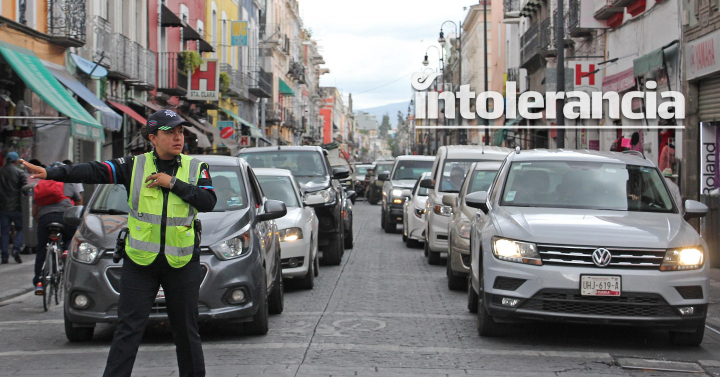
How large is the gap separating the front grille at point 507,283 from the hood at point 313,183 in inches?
302

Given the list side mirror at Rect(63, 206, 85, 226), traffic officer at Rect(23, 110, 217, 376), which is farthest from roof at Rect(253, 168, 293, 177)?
traffic officer at Rect(23, 110, 217, 376)

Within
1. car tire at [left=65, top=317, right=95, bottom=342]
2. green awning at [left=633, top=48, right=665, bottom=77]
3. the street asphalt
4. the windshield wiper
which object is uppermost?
green awning at [left=633, top=48, right=665, bottom=77]

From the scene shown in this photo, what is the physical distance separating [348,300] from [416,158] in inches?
481

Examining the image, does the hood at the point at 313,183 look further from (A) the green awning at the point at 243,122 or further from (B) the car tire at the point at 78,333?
(A) the green awning at the point at 243,122

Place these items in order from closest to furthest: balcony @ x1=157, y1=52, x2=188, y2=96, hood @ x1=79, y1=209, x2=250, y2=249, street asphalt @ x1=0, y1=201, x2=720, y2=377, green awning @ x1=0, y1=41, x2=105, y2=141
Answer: street asphalt @ x1=0, y1=201, x2=720, y2=377
hood @ x1=79, y1=209, x2=250, y2=249
green awning @ x1=0, y1=41, x2=105, y2=141
balcony @ x1=157, y1=52, x2=188, y2=96

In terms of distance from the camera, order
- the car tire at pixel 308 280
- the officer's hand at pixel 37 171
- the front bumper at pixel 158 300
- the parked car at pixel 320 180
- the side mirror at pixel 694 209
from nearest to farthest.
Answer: the officer's hand at pixel 37 171 < the front bumper at pixel 158 300 < the side mirror at pixel 694 209 < the car tire at pixel 308 280 < the parked car at pixel 320 180

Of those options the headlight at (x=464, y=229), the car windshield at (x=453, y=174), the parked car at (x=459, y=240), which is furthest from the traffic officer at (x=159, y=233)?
the car windshield at (x=453, y=174)

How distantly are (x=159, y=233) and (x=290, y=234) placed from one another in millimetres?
6213

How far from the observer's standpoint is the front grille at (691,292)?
7.15 metres

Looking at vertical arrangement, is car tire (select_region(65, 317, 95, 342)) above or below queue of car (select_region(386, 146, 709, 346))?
below

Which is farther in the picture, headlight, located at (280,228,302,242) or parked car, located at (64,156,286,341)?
headlight, located at (280,228,302,242)

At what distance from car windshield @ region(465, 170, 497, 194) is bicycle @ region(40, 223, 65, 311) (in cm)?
557

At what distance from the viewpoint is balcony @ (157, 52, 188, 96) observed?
29547mm

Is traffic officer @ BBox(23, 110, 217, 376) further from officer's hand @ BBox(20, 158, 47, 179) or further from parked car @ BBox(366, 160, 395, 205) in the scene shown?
parked car @ BBox(366, 160, 395, 205)
